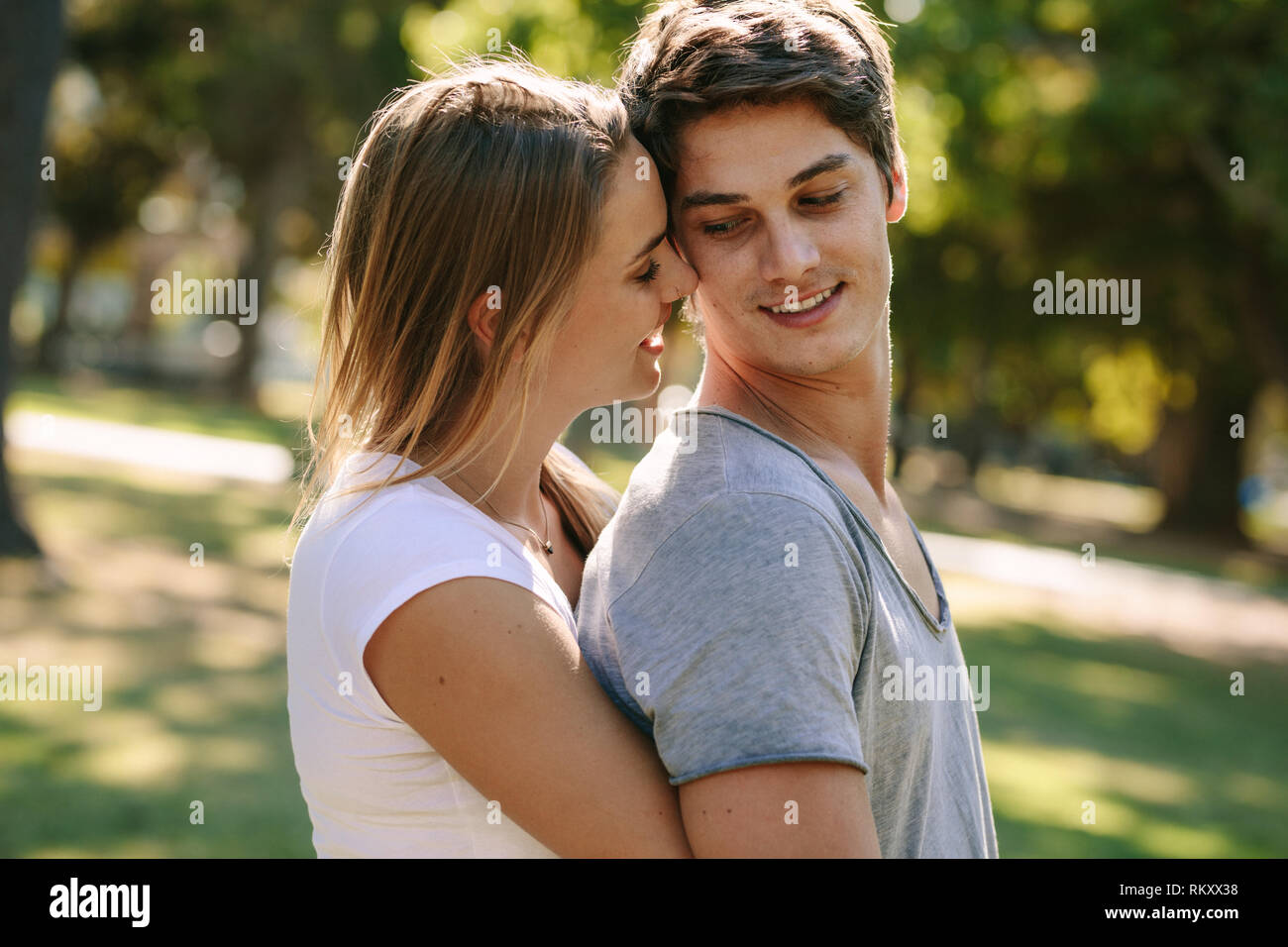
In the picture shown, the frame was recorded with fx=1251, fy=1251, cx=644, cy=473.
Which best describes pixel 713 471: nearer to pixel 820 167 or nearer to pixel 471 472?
pixel 471 472

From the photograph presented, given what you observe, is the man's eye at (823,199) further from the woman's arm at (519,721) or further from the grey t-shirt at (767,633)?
the woman's arm at (519,721)

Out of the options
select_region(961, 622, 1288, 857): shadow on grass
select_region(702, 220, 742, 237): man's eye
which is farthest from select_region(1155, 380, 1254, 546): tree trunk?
select_region(702, 220, 742, 237): man's eye

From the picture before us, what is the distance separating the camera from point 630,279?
2.39 metres

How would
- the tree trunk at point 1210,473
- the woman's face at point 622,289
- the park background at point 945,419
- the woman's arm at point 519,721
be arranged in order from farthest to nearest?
the tree trunk at point 1210,473
the park background at point 945,419
the woman's face at point 622,289
the woman's arm at point 519,721

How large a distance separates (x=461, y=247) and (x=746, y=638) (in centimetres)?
89

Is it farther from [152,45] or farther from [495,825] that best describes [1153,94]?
[152,45]

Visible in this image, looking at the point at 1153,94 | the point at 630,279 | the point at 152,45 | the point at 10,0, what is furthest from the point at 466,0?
the point at 152,45

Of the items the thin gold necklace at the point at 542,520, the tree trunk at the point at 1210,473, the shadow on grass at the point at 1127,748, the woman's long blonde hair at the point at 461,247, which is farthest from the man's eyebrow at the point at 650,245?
the tree trunk at the point at 1210,473

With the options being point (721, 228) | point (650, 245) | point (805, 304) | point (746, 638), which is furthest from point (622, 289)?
point (746, 638)

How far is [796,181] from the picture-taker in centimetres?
233

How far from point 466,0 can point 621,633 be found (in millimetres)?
12177

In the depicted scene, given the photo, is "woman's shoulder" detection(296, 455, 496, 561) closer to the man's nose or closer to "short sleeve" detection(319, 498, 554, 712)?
"short sleeve" detection(319, 498, 554, 712)

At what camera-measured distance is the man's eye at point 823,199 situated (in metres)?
2.39
